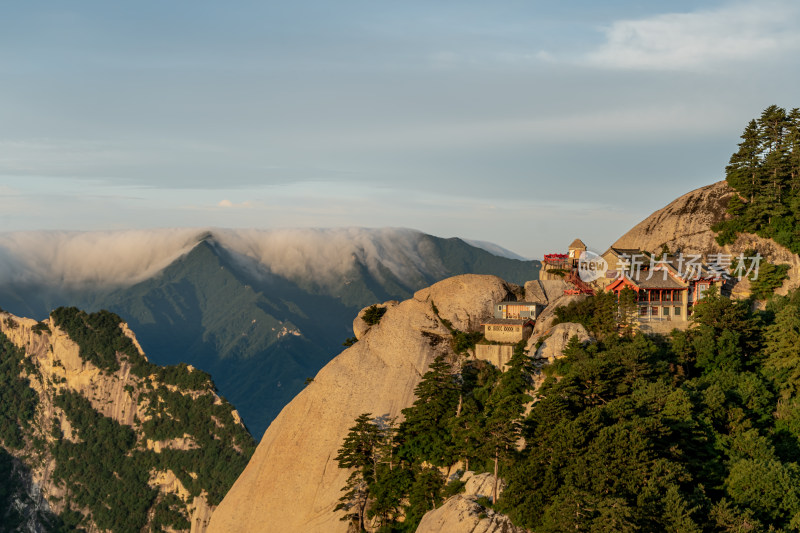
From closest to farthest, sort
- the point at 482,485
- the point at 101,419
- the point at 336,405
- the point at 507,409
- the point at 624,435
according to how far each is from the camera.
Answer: the point at 624,435 → the point at 482,485 → the point at 507,409 → the point at 336,405 → the point at 101,419

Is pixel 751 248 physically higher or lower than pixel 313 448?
higher

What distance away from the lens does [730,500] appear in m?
52.7

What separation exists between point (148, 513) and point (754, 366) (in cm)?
14065

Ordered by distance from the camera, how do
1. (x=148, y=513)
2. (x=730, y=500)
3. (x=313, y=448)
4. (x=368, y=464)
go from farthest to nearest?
1. (x=148, y=513)
2. (x=313, y=448)
3. (x=368, y=464)
4. (x=730, y=500)

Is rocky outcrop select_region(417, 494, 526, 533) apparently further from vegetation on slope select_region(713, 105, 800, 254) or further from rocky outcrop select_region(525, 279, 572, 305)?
vegetation on slope select_region(713, 105, 800, 254)

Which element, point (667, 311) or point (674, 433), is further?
point (667, 311)

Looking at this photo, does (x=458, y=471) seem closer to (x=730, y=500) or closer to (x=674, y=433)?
(x=674, y=433)

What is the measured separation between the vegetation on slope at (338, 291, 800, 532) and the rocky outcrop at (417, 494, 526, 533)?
1.10 m

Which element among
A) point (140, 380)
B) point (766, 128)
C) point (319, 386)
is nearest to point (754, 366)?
point (766, 128)

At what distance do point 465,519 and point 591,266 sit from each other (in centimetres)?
3836

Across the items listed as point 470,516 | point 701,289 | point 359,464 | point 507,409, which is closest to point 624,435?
point 507,409

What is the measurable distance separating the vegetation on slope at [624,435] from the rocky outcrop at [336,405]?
9.96 ft

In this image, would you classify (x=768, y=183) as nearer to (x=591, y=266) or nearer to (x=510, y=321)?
(x=591, y=266)

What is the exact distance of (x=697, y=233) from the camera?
292 ft
